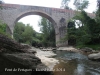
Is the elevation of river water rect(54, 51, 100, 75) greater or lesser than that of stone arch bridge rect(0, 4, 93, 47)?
lesser

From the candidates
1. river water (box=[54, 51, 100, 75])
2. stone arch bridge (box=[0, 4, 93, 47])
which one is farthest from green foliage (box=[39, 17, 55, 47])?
river water (box=[54, 51, 100, 75])

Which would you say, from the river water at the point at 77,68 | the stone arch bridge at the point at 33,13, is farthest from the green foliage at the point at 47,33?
the river water at the point at 77,68

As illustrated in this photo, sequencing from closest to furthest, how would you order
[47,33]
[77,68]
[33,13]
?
1. [77,68]
2. [33,13]
3. [47,33]

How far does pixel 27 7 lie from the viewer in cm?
1820

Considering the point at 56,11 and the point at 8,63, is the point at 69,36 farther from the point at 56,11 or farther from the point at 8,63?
the point at 8,63

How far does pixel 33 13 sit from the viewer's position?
1931cm

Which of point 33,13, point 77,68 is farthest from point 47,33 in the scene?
point 77,68

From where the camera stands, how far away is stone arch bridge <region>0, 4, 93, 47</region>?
56.4ft

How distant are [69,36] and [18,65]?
14.7 metres

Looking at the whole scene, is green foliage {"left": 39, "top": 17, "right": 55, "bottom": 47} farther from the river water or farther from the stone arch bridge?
the river water

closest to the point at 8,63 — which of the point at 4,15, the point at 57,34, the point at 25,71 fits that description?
the point at 25,71

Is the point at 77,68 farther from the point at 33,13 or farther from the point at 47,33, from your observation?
the point at 47,33

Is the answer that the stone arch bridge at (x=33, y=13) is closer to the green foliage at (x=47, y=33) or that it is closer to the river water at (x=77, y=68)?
the green foliage at (x=47, y=33)

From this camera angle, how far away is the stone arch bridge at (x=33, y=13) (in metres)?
17.2
